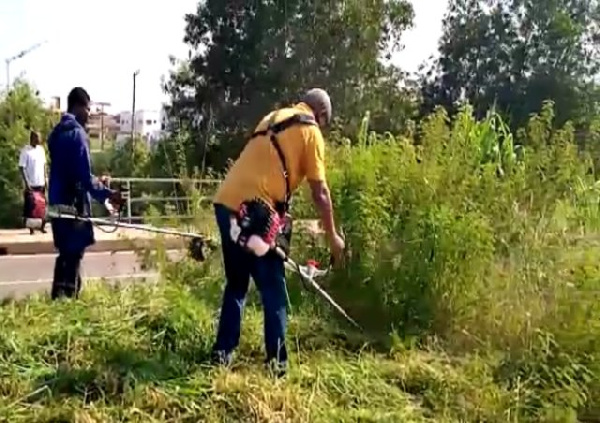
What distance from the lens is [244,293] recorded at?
17.8 feet

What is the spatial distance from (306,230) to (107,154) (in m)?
22.7

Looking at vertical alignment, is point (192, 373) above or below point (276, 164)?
below

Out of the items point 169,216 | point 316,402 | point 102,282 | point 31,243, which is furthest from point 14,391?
point 31,243

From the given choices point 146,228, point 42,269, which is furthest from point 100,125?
point 146,228

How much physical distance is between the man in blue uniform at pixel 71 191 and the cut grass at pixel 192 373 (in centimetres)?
47

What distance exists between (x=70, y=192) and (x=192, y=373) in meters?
2.39

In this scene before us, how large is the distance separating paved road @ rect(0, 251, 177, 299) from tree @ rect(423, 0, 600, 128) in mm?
21593

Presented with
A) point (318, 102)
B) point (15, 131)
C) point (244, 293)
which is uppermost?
point (15, 131)

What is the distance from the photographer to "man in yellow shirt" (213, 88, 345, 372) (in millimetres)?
5164

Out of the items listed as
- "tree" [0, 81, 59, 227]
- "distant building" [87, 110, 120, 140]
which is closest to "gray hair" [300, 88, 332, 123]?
"distant building" [87, 110, 120, 140]

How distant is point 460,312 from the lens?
633 cm

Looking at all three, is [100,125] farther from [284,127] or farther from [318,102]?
[284,127]

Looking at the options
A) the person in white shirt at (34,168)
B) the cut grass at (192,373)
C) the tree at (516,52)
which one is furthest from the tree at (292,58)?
the cut grass at (192,373)

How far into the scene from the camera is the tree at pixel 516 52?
33.6m
